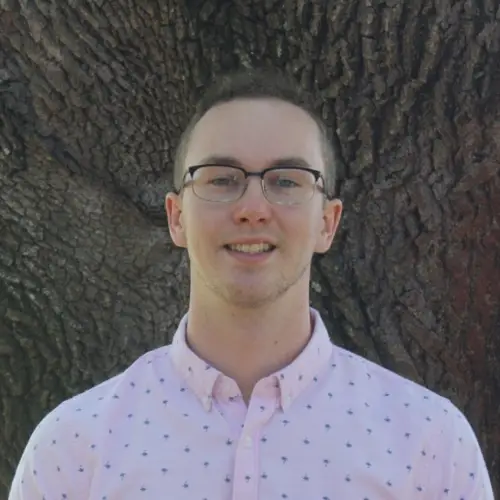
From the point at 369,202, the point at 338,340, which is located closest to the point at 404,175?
the point at 369,202

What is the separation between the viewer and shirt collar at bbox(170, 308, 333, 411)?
174 centimetres

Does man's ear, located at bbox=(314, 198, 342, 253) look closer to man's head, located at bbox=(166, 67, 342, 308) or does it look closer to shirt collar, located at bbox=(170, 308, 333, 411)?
man's head, located at bbox=(166, 67, 342, 308)

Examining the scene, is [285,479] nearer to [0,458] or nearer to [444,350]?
[444,350]

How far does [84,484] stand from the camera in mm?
1711

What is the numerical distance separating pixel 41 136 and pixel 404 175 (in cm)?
102

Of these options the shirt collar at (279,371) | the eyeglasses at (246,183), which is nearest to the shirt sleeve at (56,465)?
the shirt collar at (279,371)

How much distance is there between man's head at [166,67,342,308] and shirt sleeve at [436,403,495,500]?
37 cm

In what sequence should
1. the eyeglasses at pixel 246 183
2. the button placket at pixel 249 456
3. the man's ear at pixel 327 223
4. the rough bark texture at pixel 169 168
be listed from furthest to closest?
the rough bark texture at pixel 169 168, the man's ear at pixel 327 223, the eyeglasses at pixel 246 183, the button placket at pixel 249 456

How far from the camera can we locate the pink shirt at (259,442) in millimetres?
1657

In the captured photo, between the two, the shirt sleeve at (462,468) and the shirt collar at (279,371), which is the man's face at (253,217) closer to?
the shirt collar at (279,371)

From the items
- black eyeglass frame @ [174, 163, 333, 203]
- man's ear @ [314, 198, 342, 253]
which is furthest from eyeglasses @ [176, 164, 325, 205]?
man's ear @ [314, 198, 342, 253]

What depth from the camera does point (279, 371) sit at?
5.74 feet

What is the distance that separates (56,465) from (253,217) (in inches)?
22.2

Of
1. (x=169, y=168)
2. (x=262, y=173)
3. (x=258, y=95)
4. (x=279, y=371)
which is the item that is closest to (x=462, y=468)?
(x=279, y=371)
